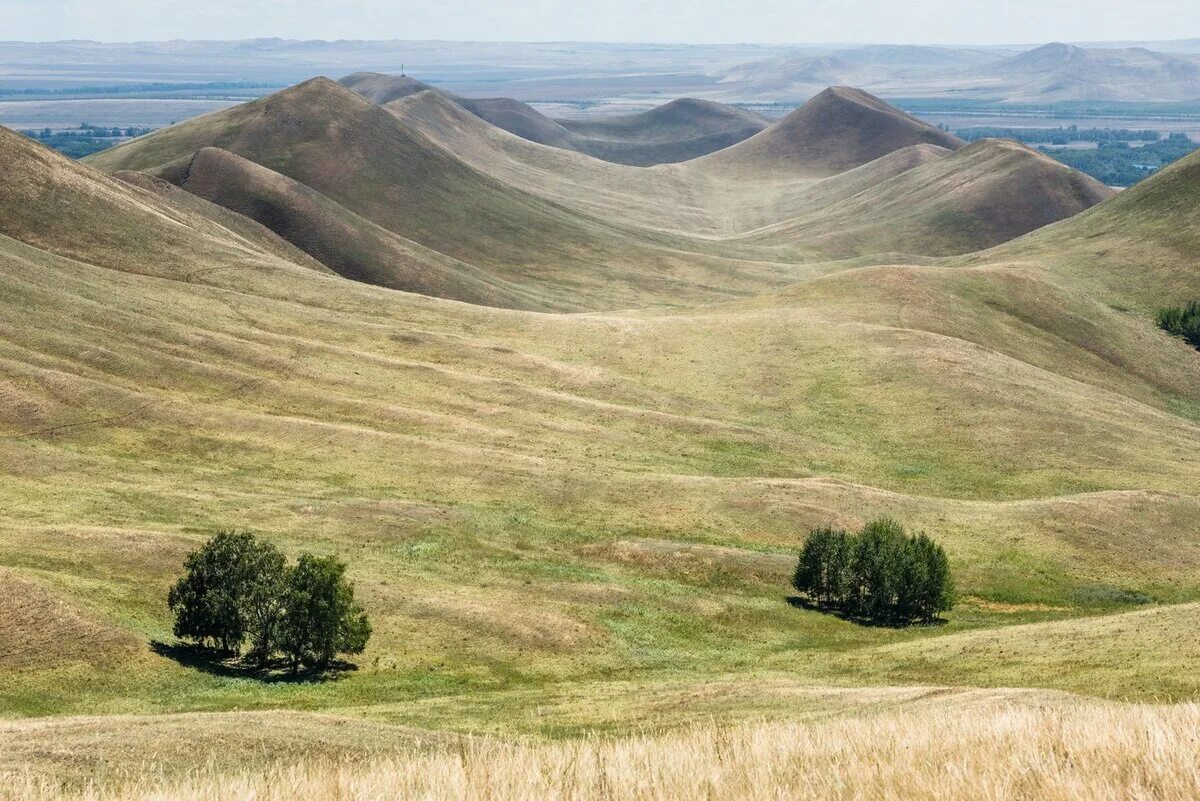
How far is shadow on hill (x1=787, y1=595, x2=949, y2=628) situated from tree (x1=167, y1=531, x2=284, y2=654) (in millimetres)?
35623

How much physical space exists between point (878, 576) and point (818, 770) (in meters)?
68.6

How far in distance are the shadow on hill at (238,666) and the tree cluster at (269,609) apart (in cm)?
46

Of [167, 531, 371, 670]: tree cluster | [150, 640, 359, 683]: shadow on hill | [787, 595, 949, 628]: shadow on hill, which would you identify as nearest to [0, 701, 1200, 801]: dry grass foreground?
[150, 640, 359, 683]: shadow on hill

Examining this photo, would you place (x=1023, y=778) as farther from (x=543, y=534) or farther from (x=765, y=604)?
(x=543, y=534)

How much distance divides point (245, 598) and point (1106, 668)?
43.1 metres

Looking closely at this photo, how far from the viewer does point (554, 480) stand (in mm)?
106250

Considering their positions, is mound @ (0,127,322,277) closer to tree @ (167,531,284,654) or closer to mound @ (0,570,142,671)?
tree @ (167,531,284,654)

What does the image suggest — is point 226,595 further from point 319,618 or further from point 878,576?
point 878,576

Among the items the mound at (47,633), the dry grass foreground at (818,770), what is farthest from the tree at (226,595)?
the dry grass foreground at (818,770)

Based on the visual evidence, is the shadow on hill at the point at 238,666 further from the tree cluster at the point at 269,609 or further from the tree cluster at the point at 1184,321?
the tree cluster at the point at 1184,321

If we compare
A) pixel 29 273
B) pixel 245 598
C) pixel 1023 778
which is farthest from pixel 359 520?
pixel 1023 778

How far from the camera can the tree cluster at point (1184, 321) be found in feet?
606

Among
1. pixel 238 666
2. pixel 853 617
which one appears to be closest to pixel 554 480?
pixel 853 617

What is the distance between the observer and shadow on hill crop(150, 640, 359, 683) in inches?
2616
